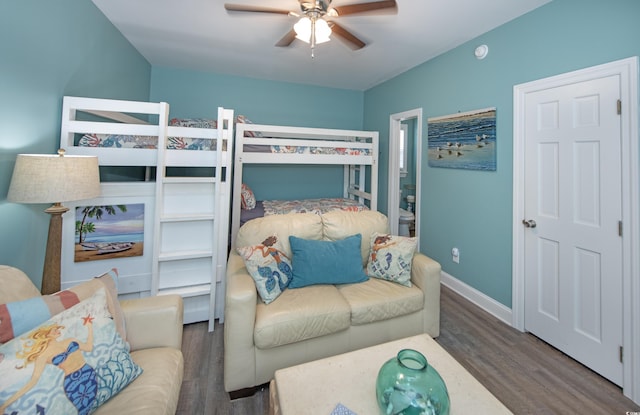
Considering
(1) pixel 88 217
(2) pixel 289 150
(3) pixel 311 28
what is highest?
(3) pixel 311 28

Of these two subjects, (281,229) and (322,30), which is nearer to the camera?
(322,30)

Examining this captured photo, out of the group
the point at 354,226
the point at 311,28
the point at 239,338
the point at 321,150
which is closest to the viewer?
the point at 239,338

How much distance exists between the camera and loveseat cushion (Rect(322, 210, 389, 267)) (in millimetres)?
2271

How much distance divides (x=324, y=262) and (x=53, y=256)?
161 cm

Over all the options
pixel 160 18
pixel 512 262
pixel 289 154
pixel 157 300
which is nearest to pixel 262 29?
pixel 160 18

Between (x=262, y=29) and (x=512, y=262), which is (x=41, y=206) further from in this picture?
(x=512, y=262)

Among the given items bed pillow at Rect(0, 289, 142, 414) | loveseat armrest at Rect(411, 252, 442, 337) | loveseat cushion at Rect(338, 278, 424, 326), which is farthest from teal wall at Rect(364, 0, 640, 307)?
bed pillow at Rect(0, 289, 142, 414)

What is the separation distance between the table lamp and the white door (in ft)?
10.3

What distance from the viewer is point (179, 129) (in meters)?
2.18

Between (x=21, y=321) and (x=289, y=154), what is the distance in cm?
251

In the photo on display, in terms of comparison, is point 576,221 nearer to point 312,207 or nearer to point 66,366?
point 312,207

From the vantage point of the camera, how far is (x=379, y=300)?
1.84 m

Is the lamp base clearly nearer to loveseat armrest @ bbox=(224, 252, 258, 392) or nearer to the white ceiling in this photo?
loveseat armrest @ bbox=(224, 252, 258, 392)

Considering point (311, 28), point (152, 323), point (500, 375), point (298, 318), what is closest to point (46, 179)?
point (152, 323)
